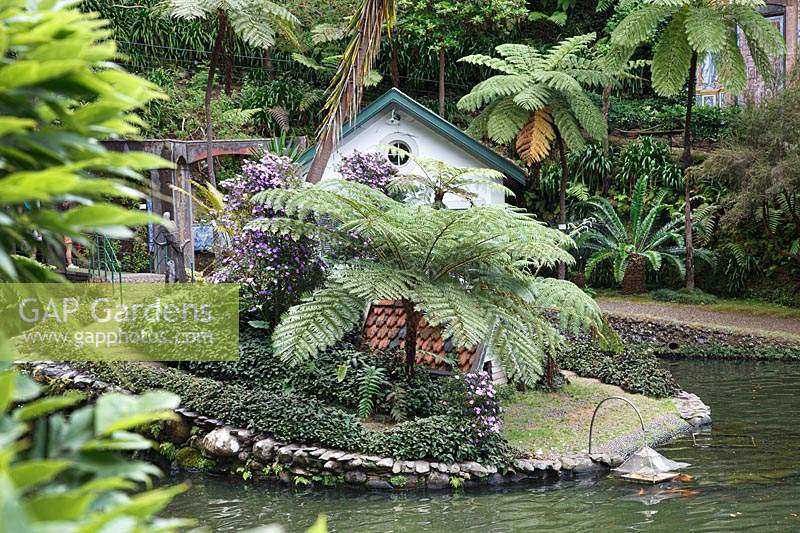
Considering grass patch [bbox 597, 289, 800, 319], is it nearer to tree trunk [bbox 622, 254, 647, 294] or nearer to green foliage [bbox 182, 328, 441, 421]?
tree trunk [bbox 622, 254, 647, 294]

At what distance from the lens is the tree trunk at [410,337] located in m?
10.1

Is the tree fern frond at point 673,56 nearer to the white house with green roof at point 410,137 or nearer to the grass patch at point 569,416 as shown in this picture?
the white house with green roof at point 410,137

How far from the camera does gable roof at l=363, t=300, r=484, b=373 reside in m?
10.6

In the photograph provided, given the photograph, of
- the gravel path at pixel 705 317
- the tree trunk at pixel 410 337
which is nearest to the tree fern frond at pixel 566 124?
the gravel path at pixel 705 317

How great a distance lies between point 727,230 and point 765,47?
155 inches

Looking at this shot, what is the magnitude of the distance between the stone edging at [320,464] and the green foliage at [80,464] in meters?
7.26

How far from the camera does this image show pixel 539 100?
16219 mm

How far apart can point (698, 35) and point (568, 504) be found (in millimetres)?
10207

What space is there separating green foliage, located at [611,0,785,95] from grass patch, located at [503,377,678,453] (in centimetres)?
702

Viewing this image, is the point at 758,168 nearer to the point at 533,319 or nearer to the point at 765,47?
the point at 765,47

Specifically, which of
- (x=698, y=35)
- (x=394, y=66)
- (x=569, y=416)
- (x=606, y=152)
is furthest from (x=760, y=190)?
(x=394, y=66)

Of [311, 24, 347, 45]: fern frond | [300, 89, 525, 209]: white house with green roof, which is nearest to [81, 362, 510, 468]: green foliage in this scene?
[300, 89, 525, 209]: white house with green roof

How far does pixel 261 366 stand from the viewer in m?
10.2

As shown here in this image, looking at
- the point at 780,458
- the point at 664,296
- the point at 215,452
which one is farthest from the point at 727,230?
the point at 215,452
